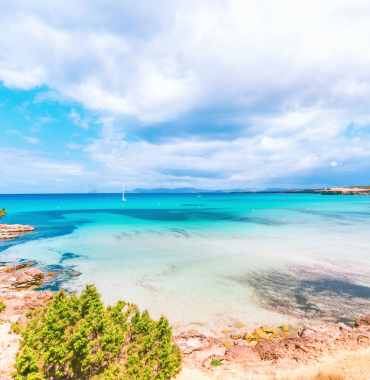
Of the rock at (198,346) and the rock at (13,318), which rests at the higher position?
the rock at (13,318)

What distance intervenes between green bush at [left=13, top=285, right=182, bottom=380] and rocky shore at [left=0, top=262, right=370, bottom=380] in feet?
4.34

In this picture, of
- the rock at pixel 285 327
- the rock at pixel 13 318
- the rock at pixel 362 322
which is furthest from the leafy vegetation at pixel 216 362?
the rock at pixel 13 318

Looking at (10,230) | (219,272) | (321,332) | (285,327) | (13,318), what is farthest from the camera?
(10,230)

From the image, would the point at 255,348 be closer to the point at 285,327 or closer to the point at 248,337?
the point at 248,337

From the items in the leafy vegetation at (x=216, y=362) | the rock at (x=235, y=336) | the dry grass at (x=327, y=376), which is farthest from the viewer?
the rock at (x=235, y=336)

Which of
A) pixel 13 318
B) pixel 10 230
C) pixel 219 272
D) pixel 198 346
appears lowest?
pixel 219 272

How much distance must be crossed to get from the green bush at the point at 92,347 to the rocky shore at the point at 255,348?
4.34 ft

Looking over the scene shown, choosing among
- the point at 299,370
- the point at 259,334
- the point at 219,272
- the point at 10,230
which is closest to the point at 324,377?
the point at 299,370

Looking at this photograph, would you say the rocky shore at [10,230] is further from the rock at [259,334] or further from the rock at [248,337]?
the rock at [259,334]

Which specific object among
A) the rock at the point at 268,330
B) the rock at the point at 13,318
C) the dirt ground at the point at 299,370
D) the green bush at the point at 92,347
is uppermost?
the green bush at the point at 92,347

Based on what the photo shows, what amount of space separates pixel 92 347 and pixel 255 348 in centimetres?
717

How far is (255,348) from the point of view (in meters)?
9.95

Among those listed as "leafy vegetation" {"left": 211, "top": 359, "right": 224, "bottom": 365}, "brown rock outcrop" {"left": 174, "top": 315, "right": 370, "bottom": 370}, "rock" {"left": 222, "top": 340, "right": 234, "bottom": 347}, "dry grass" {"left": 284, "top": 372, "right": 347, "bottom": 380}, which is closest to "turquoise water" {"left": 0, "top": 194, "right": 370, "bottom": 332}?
"rock" {"left": 222, "top": 340, "right": 234, "bottom": 347}

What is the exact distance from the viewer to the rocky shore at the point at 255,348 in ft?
→ 27.7
